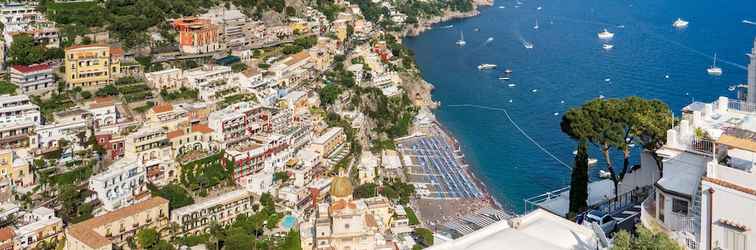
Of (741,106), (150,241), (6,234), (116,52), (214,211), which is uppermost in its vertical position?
(741,106)

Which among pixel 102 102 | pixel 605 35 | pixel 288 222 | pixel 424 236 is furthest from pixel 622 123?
pixel 605 35

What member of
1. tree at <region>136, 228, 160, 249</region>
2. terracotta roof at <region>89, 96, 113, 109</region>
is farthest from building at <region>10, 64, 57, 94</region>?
tree at <region>136, 228, 160, 249</region>

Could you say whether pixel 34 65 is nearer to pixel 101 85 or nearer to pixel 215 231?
pixel 101 85

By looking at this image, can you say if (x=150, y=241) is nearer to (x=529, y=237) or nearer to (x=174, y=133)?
(x=174, y=133)

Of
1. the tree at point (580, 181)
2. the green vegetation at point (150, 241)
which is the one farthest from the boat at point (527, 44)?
the green vegetation at point (150, 241)

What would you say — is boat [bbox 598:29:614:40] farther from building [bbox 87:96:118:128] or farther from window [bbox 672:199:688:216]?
window [bbox 672:199:688:216]

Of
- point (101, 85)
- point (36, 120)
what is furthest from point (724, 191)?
point (101, 85)
